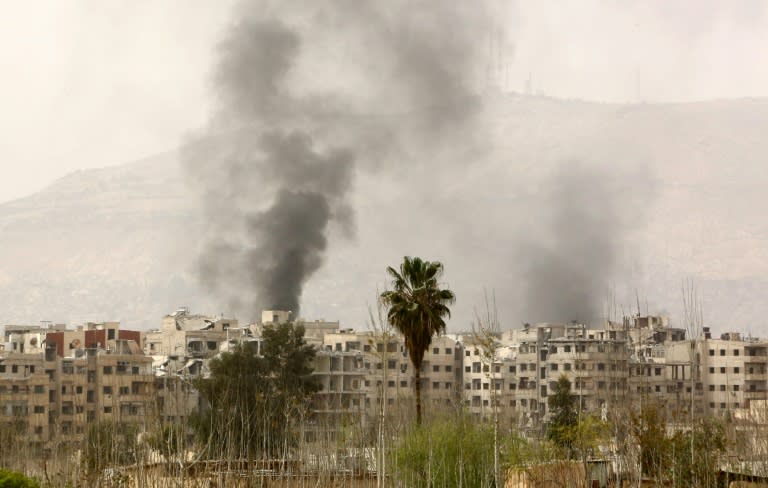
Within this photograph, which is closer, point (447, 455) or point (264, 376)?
point (447, 455)

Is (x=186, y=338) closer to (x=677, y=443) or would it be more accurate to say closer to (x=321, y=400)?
(x=321, y=400)

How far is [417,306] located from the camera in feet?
150

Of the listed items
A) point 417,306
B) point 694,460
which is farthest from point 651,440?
point 417,306

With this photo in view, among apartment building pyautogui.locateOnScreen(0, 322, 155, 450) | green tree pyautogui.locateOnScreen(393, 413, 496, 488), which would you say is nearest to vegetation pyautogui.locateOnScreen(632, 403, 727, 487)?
green tree pyautogui.locateOnScreen(393, 413, 496, 488)

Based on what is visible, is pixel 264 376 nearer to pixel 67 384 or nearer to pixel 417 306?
pixel 67 384

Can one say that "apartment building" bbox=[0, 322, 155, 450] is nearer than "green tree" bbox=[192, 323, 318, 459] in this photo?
No

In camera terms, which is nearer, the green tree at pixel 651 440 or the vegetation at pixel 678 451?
the vegetation at pixel 678 451

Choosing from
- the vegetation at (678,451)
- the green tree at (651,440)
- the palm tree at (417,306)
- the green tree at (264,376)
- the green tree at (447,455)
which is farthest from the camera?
the green tree at (264,376)

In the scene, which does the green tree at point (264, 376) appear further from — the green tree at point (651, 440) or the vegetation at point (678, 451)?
the vegetation at point (678, 451)

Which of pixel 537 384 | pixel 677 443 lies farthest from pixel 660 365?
pixel 677 443

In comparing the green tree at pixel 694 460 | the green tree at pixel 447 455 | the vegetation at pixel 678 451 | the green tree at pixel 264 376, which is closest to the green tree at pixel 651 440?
the vegetation at pixel 678 451

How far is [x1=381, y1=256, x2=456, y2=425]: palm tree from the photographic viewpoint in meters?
45.9

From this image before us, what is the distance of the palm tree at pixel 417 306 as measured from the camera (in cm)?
4591

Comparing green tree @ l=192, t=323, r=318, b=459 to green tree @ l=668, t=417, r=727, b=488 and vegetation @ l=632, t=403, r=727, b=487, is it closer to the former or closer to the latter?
vegetation @ l=632, t=403, r=727, b=487
